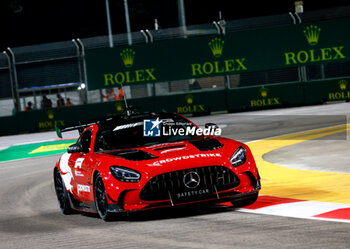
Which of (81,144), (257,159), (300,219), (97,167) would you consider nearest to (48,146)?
(257,159)

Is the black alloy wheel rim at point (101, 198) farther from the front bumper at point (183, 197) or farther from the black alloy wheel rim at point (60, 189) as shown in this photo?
the black alloy wheel rim at point (60, 189)

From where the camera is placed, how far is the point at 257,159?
43.7ft

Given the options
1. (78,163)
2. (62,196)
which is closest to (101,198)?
(78,163)

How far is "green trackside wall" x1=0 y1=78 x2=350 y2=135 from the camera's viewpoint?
26734mm

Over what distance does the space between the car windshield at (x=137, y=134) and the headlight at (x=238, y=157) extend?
923 millimetres

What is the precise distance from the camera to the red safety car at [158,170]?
7.68m

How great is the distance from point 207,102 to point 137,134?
19050 millimetres

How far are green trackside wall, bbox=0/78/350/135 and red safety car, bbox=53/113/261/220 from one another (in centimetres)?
1841

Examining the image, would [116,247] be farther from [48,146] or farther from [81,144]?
[48,146]

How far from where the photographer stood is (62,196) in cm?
981

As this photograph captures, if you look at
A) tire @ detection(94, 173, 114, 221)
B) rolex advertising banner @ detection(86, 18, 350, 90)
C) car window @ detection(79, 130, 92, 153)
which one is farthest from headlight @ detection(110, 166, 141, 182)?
rolex advertising banner @ detection(86, 18, 350, 90)

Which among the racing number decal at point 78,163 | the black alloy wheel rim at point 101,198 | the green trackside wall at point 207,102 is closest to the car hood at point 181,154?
the black alloy wheel rim at point 101,198

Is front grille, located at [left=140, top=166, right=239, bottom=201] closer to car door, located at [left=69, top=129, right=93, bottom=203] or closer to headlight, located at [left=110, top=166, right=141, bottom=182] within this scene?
headlight, located at [left=110, top=166, right=141, bottom=182]

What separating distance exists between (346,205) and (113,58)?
21283mm
